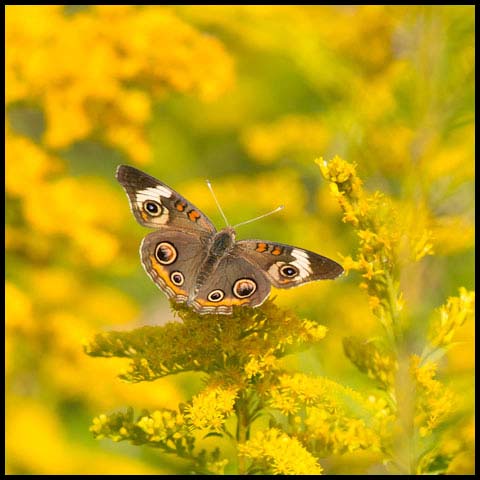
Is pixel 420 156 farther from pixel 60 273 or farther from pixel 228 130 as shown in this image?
pixel 228 130

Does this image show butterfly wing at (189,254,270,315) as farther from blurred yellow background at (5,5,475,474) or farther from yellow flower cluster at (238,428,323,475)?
blurred yellow background at (5,5,475,474)

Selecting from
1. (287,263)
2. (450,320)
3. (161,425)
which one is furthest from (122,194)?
(450,320)

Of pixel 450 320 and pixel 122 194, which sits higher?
pixel 122 194

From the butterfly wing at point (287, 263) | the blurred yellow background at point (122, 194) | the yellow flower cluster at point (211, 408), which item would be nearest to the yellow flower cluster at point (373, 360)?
the butterfly wing at point (287, 263)

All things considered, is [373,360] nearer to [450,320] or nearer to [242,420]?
[450,320]

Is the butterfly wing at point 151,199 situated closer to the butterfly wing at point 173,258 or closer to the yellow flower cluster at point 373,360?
the butterfly wing at point 173,258

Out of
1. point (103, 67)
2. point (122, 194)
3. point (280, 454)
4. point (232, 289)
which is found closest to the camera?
point (280, 454)

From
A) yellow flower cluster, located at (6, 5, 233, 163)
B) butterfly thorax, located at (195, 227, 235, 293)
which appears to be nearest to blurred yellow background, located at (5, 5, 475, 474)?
yellow flower cluster, located at (6, 5, 233, 163)

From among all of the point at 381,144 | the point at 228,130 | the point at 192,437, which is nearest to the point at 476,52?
the point at 381,144

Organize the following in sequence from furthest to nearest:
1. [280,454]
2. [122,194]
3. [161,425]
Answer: [122,194] < [161,425] < [280,454]
